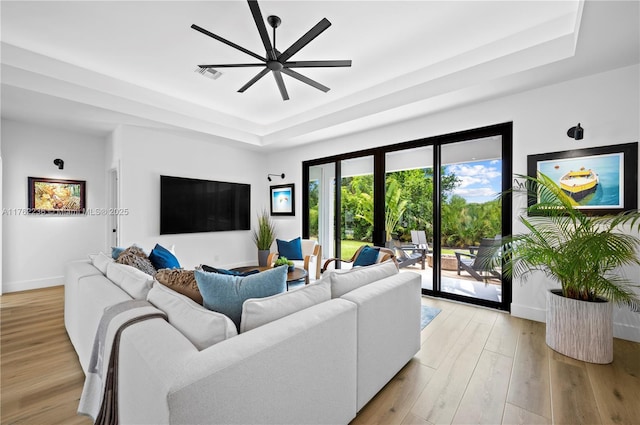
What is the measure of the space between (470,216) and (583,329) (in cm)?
165

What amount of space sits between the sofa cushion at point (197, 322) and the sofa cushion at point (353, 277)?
2.49ft

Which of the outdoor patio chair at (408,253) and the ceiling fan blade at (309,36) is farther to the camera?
the outdoor patio chair at (408,253)

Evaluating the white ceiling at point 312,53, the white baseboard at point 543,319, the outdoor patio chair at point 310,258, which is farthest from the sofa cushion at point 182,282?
the white baseboard at point 543,319

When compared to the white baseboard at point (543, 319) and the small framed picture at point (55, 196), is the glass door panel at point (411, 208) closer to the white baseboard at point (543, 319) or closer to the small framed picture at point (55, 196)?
the white baseboard at point (543, 319)

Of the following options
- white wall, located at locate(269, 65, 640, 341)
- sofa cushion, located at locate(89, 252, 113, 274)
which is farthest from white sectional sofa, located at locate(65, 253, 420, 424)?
white wall, located at locate(269, 65, 640, 341)

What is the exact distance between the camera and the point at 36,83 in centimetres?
305

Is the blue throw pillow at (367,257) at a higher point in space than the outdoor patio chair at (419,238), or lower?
lower

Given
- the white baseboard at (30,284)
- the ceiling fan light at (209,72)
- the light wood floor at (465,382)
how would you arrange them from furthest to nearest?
the white baseboard at (30,284), the ceiling fan light at (209,72), the light wood floor at (465,382)

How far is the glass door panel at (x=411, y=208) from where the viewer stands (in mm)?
3961

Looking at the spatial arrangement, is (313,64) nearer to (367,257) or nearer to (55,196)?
(367,257)

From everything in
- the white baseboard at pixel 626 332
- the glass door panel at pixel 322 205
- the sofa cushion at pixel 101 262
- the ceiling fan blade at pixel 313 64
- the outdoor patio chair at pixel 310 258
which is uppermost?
the ceiling fan blade at pixel 313 64

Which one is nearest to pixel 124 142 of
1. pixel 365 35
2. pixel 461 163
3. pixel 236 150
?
pixel 236 150

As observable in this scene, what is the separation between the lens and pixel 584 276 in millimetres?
2326

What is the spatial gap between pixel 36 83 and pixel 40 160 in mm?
1918
